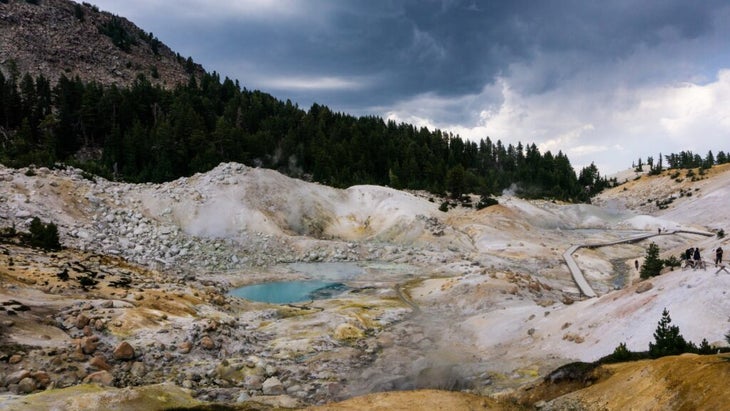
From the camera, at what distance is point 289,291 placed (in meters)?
41.1

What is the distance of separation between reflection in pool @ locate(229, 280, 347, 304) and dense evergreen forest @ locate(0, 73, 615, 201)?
43222 millimetres

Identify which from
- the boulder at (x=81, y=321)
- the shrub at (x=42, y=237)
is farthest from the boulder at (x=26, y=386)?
the shrub at (x=42, y=237)

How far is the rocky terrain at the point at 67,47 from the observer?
491ft

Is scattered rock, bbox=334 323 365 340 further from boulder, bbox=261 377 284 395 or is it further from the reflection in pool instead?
the reflection in pool

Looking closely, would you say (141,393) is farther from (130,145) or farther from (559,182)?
(559,182)

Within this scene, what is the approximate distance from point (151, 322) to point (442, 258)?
113ft

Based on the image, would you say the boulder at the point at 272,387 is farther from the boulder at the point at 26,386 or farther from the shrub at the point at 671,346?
the shrub at the point at 671,346

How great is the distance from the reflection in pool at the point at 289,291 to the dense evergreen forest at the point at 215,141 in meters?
43.2

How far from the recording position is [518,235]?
2525 inches

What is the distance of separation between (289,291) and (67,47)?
171841 mm

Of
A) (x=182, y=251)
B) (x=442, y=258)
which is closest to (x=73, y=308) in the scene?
(x=182, y=251)

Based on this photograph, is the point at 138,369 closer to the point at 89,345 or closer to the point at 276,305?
the point at 89,345

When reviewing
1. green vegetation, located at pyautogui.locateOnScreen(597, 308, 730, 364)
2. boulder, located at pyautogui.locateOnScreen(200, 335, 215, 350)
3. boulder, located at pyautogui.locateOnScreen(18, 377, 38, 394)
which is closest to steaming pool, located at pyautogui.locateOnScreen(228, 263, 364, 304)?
boulder, located at pyautogui.locateOnScreen(200, 335, 215, 350)

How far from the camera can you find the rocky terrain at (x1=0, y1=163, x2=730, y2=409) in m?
18.8
